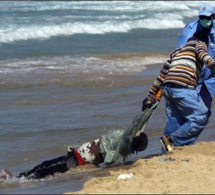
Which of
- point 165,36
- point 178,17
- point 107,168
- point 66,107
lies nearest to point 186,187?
point 107,168

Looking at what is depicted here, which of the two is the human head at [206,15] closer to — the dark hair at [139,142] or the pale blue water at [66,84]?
the dark hair at [139,142]

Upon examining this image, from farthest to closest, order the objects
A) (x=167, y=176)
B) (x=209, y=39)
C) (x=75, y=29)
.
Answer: (x=75, y=29)
(x=209, y=39)
(x=167, y=176)

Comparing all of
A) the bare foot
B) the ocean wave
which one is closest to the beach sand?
the bare foot

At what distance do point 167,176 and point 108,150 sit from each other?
1.13m

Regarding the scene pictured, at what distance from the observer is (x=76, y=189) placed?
610 cm

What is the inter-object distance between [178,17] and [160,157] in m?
28.2

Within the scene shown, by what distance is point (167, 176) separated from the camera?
6219mm

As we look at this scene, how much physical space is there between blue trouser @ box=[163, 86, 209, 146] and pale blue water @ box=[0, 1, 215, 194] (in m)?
0.71

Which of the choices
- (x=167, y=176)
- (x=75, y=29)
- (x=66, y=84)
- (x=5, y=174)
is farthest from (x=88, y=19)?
(x=167, y=176)

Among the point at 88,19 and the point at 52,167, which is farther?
the point at 88,19

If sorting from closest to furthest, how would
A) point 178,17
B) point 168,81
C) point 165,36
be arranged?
point 168,81
point 165,36
point 178,17

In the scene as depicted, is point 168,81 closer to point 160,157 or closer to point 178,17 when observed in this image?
point 160,157

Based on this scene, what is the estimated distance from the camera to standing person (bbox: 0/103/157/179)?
7.12 meters

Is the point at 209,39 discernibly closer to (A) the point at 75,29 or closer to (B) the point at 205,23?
(B) the point at 205,23
